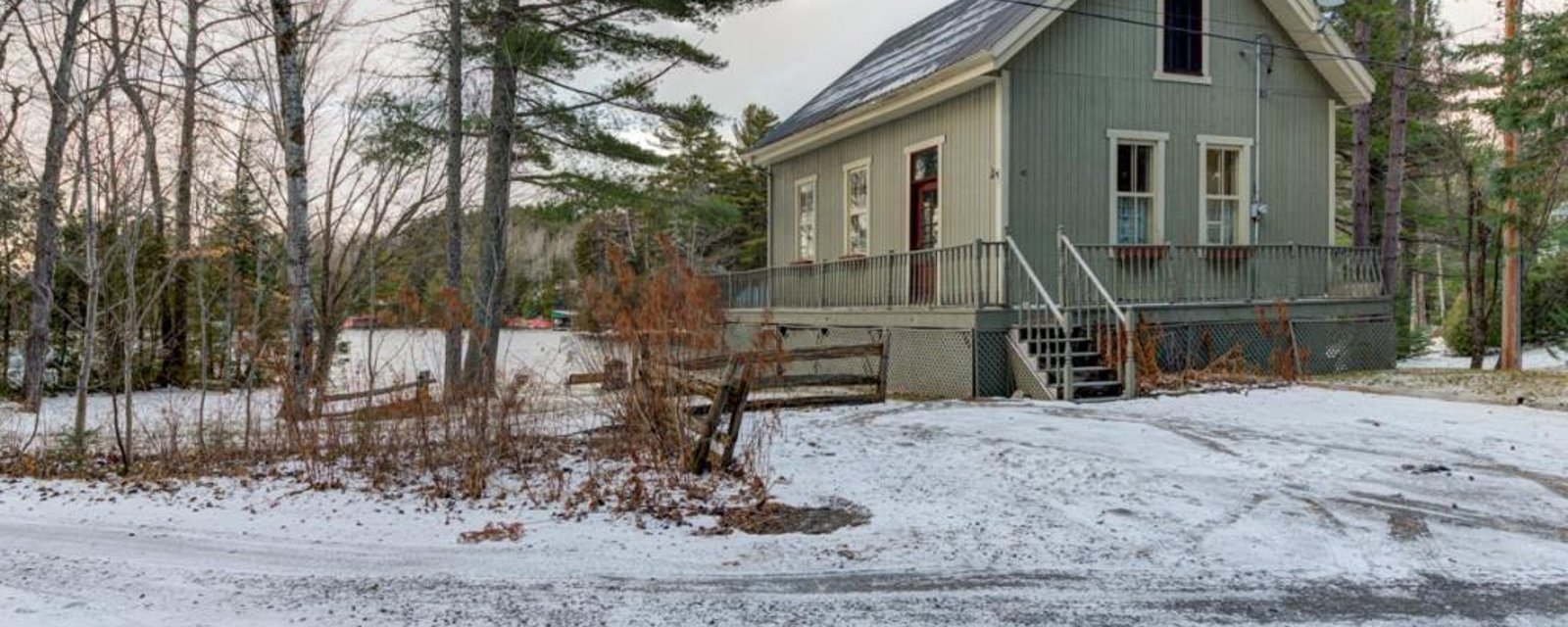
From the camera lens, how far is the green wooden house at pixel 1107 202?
1041 centimetres

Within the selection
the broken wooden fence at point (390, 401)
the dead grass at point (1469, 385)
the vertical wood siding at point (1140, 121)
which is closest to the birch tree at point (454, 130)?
the broken wooden fence at point (390, 401)

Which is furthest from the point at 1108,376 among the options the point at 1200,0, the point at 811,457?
the point at 1200,0

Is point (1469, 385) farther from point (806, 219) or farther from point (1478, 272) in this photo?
point (806, 219)

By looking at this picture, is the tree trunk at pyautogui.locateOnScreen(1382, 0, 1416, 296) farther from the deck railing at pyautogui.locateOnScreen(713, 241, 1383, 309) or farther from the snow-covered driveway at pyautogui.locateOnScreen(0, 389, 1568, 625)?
the snow-covered driveway at pyautogui.locateOnScreen(0, 389, 1568, 625)

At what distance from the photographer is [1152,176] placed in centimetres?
1215

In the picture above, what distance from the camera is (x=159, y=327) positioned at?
48.2 feet

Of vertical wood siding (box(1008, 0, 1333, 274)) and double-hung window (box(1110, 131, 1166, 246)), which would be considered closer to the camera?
vertical wood siding (box(1008, 0, 1333, 274))

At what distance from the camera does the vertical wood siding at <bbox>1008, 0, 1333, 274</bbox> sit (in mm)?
11516

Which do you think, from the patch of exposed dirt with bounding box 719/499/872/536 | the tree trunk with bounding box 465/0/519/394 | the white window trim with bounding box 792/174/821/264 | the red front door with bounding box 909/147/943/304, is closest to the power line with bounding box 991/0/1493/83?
the red front door with bounding box 909/147/943/304

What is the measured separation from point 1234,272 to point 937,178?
4.09 m

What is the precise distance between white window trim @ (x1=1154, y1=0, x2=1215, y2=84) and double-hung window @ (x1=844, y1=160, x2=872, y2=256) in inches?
172

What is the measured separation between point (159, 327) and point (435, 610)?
47.1 ft

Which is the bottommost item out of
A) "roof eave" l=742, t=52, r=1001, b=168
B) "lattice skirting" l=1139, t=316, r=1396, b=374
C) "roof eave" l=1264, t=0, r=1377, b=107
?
"lattice skirting" l=1139, t=316, r=1396, b=374

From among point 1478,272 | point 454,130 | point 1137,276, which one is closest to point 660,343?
point 1137,276
